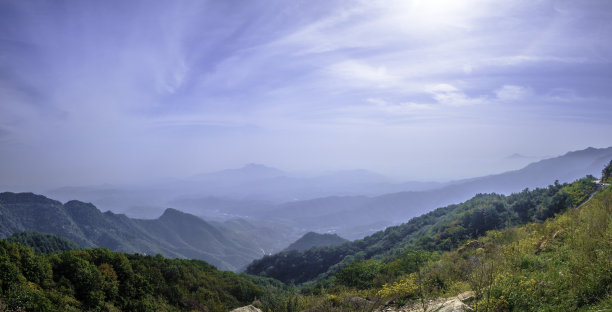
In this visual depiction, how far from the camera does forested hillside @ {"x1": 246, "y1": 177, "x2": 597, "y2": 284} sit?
21453 mm

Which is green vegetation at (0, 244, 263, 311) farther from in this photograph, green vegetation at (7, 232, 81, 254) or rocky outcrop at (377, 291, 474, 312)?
green vegetation at (7, 232, 81, 254)

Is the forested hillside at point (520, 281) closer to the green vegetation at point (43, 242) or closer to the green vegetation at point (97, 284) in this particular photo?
the green vegetation at point (97, 284)

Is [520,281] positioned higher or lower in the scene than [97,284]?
higher

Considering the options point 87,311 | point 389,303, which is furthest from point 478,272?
point 87,311

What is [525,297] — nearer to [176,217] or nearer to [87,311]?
[87,311]

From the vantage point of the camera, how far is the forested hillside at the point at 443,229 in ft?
70.4

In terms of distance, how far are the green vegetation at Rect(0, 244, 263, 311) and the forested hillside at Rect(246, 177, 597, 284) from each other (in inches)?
654

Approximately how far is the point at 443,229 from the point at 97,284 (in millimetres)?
31476

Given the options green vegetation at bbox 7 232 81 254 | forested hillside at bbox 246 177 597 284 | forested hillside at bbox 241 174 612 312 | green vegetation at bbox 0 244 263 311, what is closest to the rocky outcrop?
forested hillside at bbox 241 174 612 312

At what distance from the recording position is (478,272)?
20.8ft

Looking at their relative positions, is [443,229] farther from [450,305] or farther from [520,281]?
[450,305]

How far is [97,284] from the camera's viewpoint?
11.1 m

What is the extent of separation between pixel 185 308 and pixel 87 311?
508 centimetres

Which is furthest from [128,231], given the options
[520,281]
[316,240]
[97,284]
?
[520,281]
